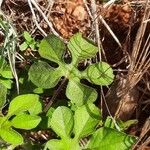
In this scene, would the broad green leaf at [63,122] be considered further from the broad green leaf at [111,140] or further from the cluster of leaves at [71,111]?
the broad green leaf at [111,140]

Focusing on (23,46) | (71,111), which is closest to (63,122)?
(71,111)

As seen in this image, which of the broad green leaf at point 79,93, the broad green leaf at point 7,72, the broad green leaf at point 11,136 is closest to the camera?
the broad green leaf at point 11,136

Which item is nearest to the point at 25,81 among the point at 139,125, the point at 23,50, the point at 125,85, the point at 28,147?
the point at 23,50

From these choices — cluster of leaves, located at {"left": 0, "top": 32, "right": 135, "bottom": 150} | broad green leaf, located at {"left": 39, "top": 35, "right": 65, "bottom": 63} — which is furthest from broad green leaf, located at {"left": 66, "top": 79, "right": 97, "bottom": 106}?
broad green leaf, located at {"left": 39, "top": 35, "right": 65, "bottom": 63}

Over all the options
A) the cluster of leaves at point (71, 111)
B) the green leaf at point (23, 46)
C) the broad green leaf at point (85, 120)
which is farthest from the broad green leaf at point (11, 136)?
the green leaf at point (23, 46)

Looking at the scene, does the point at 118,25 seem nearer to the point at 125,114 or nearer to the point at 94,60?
Result: the point at 94,60

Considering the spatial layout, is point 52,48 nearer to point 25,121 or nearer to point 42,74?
point 42,74
